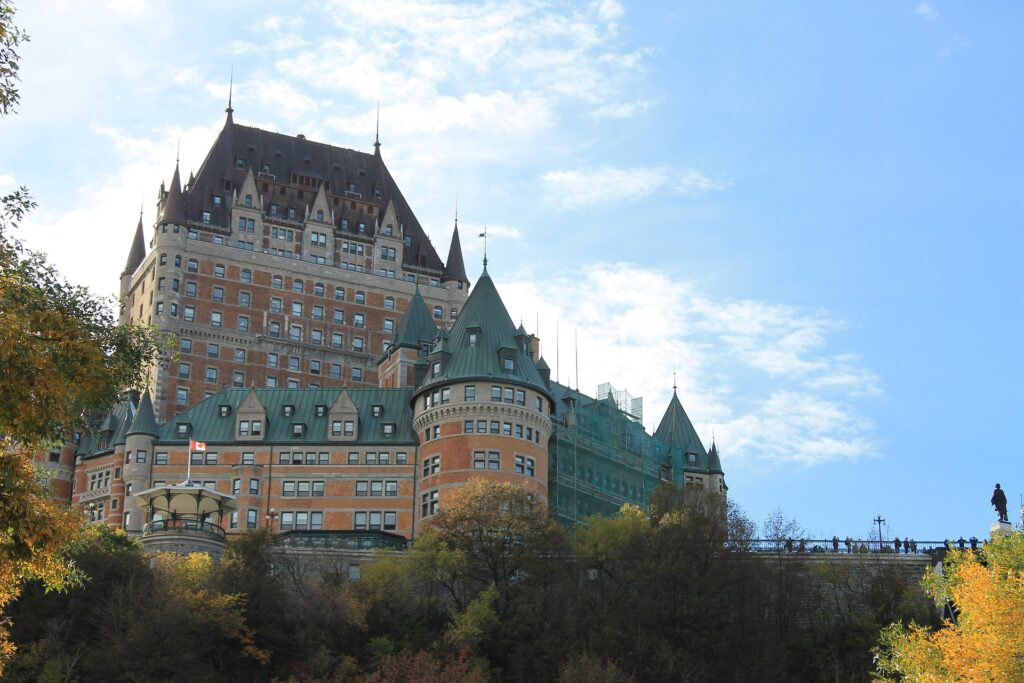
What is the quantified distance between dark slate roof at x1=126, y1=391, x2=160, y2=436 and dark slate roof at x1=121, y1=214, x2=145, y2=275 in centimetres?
4620

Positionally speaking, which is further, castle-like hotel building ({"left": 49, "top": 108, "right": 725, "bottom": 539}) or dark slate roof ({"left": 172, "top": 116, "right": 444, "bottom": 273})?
dark slate roof ({"left": 172, "top": 116, "right": 444, "bottom": 273})

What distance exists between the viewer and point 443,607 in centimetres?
9075

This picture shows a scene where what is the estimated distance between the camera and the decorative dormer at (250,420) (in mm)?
114250

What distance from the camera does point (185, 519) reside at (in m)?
98.8

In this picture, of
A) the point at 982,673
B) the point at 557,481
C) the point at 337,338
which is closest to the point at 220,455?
the point at 557,481

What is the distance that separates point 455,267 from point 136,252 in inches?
1333

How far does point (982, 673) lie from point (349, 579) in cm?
4530

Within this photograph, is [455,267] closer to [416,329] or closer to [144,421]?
[416,329]

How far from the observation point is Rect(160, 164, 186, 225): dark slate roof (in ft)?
477

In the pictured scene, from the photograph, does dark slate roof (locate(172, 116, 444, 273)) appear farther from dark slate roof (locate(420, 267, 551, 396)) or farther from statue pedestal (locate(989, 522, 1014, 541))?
statue pedestal (locate(989, 522, 1014, 541))

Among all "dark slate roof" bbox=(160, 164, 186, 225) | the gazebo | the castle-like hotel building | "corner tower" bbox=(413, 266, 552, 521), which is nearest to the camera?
the gazebo

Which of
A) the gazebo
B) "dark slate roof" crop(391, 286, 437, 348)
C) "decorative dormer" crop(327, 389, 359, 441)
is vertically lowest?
the gazebo

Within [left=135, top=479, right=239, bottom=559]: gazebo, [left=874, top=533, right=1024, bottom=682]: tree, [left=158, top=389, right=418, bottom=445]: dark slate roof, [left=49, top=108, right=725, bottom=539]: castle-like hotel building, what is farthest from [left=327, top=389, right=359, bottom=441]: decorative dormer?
[left=874, top=533, right=1024, bottom=682]: tree

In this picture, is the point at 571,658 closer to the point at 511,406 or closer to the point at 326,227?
the point at 511,406
